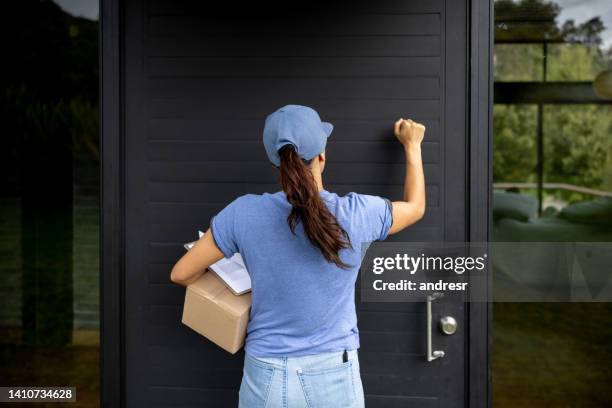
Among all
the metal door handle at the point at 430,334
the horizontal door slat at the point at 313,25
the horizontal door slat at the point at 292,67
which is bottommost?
the metal door handle at the point at 430,334

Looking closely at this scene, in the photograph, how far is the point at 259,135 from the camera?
196 centimetres

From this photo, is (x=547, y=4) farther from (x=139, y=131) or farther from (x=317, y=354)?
(x=317, y=354)

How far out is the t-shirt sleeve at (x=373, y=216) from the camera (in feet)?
4.58

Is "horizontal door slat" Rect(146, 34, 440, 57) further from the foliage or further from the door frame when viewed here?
the foliage

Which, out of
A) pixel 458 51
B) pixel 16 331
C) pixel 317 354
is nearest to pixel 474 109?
pixel 458 51

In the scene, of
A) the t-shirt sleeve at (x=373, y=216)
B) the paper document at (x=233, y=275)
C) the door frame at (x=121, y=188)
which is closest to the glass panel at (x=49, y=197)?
the door frame at (x=121, y=188)

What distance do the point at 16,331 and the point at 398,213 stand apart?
260 cm

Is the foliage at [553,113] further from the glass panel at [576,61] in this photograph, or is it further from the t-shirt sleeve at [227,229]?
the t-shirt sleeve at [227,229]

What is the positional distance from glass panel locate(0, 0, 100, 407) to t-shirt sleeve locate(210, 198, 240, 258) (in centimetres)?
154

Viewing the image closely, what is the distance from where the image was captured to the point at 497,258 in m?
2.54

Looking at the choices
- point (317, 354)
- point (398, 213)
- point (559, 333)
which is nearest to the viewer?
point (317, 354)

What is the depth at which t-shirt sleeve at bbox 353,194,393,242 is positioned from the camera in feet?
4.58

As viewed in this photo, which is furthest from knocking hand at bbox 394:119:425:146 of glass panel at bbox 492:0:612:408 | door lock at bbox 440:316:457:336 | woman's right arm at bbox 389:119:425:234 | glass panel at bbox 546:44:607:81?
glass panel at bbox 546:44:607:81

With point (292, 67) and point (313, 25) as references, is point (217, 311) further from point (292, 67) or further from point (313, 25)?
point (313, 25)
